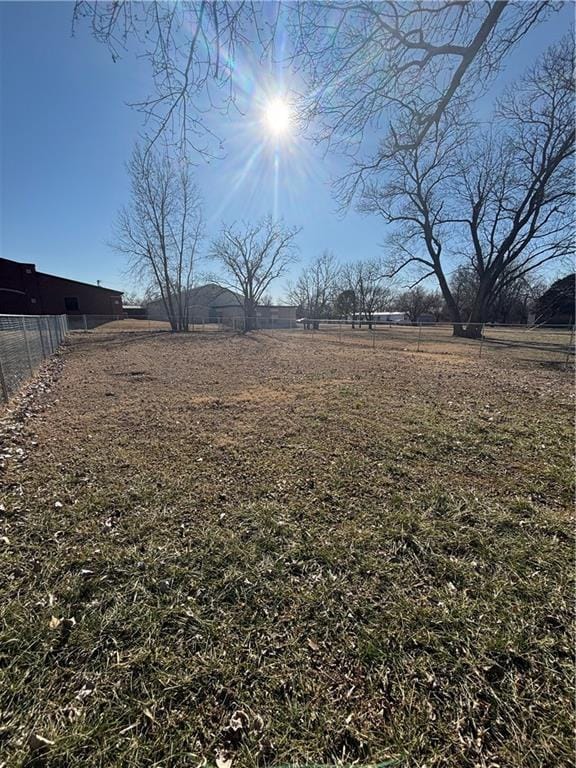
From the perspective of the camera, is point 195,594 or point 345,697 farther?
point 195,594

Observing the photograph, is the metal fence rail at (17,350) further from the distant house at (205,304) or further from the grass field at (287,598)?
the distant house at (205,304)

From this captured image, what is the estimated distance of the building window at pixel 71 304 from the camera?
32.4 meters

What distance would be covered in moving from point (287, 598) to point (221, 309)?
162 ft

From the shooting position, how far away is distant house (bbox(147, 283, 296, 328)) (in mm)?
42812

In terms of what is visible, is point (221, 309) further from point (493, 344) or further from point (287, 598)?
point (287, 598)

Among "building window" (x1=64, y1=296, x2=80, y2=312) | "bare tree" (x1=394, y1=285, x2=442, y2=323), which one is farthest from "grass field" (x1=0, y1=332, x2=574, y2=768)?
"bare tree" (x1=394, y1=285, x2=442, y2=323)

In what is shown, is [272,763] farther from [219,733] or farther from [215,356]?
[215,356]

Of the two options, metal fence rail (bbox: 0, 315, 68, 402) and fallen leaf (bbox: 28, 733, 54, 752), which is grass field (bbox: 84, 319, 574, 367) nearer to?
fallen leaf (bbox: 28, 733, 54, 752)

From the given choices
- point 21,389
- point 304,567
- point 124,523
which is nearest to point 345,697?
point 304,567

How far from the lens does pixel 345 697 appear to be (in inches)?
54.0

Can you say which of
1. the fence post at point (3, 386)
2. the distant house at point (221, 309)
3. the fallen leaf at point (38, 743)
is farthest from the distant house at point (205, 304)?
the fallen leaf at point (38, 743)

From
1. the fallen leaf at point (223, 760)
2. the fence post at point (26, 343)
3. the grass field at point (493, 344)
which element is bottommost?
the fallen leaf at point (223, 760)

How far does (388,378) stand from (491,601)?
6.36 meters

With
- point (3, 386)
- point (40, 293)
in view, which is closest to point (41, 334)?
point (3, 386)
